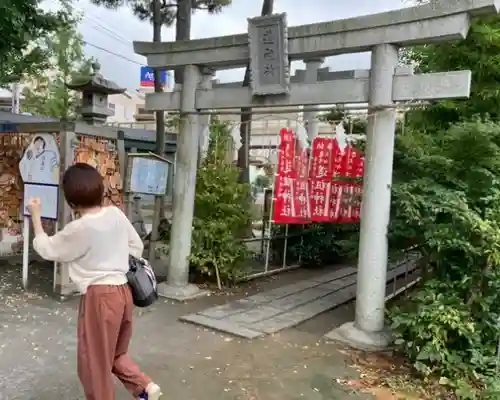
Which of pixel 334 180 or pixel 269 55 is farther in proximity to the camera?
pixel 334 180

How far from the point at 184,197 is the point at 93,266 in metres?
4.29

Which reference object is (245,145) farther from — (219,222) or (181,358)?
(181,358)

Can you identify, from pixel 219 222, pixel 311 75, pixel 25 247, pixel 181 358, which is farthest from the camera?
pixel 311 75

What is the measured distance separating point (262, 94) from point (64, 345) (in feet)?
12.4

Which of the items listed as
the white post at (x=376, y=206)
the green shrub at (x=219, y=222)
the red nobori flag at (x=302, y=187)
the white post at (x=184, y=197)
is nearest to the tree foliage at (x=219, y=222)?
the green shrub at (x=219, y=222)

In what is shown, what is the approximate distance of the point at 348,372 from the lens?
5.02 meters

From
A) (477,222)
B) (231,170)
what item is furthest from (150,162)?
(477,222)

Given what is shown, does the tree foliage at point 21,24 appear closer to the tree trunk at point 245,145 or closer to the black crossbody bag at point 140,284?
the black crossbody bag at point 140,284

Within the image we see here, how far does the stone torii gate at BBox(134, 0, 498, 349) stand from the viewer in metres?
5.34

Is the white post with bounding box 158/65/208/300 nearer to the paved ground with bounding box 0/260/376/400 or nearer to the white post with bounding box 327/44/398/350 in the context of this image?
the paved ground with bounding box 0/260/376/400

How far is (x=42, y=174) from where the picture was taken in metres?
7.08

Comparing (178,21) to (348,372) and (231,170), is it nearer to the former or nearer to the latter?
(231,170)

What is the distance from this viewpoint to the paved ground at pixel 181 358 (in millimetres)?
4410

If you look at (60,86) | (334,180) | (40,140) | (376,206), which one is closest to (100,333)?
(376,206)
